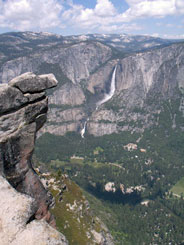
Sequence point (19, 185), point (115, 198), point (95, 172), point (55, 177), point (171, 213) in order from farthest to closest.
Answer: point (95, 172), point (115, 198), point (171, 213), point (55, 177), point (19, 185)

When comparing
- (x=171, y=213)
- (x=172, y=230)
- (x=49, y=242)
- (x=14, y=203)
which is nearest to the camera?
(x=49, y=242)

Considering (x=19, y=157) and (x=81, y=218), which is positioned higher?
(x=19, y=157)

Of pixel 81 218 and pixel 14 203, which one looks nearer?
pixel 14 203

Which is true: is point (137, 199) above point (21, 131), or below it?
below

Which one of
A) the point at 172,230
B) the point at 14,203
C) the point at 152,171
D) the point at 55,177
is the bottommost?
the point at 152,171

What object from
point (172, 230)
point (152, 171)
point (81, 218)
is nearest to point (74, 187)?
point (81, 218)

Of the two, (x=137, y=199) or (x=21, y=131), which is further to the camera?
(x=137, y=199)

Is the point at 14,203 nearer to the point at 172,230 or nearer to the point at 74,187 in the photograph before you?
the point at 74,187

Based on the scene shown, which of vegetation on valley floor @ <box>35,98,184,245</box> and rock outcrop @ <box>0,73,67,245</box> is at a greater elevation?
rock outcrop @ <box>0,73,67,245</box>

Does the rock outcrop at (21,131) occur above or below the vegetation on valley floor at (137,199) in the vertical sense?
above

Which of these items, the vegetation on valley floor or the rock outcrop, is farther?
the vegetation on valley floor

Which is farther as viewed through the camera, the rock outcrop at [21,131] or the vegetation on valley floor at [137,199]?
the vegetation on valley floor at [137,199]
